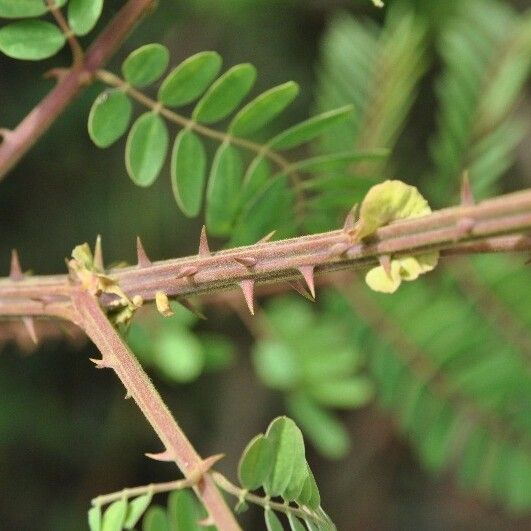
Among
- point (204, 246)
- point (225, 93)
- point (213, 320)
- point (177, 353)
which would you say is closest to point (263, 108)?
point (225, 93)

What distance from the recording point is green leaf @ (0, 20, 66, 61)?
0.87 m

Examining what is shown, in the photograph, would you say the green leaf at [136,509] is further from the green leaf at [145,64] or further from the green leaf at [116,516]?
the green leaf at [145,64]

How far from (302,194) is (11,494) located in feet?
3.71

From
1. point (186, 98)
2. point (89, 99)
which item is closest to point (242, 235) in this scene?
point (186, 98)

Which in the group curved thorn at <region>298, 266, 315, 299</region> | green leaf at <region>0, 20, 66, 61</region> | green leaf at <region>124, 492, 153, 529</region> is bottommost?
green leaf at <region>124, 492, 153, 529</region>

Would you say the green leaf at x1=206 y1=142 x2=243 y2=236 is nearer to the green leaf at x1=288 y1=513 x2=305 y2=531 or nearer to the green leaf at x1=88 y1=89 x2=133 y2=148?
the green leaf at x1=88 y1=89 x2=133 y2=148

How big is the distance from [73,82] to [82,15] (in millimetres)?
77

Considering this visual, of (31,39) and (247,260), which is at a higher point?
(31,39)

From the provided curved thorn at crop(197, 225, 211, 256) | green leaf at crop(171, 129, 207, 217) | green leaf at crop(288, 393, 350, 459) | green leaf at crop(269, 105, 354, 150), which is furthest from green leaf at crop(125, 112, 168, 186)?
green leaf at crop(288, 393, 350, 459)

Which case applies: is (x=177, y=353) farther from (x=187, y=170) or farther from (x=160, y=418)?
(x=160, y=418)

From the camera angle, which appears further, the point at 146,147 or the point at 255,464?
the point at 146,147

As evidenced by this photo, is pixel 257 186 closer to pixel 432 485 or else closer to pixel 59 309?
pixel 59 309

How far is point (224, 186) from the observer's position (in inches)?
39.9

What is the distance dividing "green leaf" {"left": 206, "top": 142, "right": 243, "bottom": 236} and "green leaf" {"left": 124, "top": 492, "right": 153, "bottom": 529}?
0.38 m
